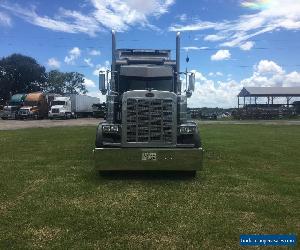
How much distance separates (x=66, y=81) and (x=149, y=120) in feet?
436

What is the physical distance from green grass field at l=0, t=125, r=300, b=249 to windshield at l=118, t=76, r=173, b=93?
2.61 meters

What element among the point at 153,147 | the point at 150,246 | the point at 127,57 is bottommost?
the point at 150,246

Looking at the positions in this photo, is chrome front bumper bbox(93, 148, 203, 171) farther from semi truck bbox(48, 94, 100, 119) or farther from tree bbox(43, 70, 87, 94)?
tree bbox(43, 70, 87, 94)

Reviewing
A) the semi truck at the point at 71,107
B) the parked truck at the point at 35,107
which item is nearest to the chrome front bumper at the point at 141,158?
the semi truck at the point at 71,107

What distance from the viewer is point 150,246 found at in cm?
657

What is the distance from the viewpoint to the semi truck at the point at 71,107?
65312 mm

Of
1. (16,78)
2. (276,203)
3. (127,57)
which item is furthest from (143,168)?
(16,78)

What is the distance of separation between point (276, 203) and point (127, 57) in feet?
24.3

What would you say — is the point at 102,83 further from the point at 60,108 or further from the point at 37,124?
the point at 60,108

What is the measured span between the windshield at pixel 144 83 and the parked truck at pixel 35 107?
52.9 metres

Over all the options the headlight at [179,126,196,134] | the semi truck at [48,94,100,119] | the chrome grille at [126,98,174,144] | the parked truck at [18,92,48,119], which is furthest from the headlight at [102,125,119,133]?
the parked truck at [18,92,48,119]

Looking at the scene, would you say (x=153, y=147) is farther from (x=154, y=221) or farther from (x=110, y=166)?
(x=154, y=221)

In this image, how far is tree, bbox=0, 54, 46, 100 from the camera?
9700 centimetres

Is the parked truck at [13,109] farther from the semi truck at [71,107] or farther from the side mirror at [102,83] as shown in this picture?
the side mirror at [102,83]
